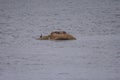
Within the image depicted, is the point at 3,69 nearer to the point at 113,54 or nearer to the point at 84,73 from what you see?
the point at 84,73

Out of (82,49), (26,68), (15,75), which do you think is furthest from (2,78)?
(82,49)

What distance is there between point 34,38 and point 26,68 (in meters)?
12.4

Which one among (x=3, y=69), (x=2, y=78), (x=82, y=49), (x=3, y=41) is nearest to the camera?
(x=2, y=78)

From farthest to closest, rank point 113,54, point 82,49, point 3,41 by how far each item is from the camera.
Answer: point 3,41, point 82,49, point 113,54

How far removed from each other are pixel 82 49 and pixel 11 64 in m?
5.66

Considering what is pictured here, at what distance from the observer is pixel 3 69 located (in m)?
24.2

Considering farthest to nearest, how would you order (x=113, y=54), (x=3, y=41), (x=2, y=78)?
(x=3, y=41) < (x=113, y=54) < (x=2, y=78)

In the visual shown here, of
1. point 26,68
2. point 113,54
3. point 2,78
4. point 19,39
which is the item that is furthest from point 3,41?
point 2,78

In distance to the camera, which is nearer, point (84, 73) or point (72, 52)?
point (84, 73)

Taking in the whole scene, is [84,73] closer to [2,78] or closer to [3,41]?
[2,78]

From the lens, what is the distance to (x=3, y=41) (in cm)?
3509

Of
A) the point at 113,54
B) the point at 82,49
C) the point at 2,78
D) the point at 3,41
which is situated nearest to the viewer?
the point at 2,78

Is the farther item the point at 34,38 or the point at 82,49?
the point at 34,38

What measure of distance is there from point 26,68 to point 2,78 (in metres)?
2.48
